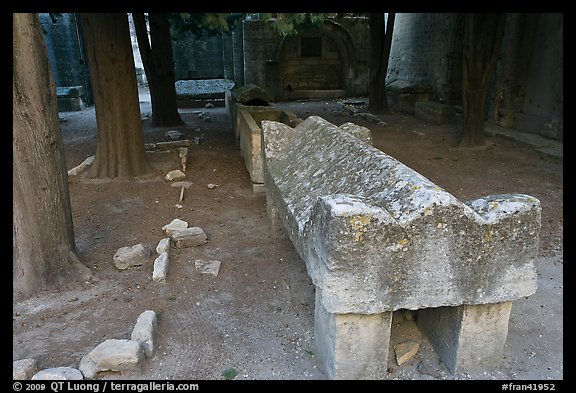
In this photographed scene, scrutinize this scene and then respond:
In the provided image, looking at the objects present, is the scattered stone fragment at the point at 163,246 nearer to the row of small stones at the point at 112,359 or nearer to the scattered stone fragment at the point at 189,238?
the scattered stone fragment at the point at 189,238

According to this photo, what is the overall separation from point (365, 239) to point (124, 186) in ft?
18.1

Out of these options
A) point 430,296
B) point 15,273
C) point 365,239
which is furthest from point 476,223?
point 15,273

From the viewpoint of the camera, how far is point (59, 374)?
253cm

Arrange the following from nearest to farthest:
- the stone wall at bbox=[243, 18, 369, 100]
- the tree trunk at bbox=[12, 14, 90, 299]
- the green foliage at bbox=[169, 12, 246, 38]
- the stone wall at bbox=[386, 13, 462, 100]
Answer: the tree trunk at bbox=[12, 14, 90, 299], the green foliage at bbox=[169, 12, 246, 38], the stone wall at bbox=[386, 13, 462, 100], the stone wall at bbox=[243, 18, 369, 100]

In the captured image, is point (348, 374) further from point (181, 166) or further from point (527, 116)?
point (527, 116)

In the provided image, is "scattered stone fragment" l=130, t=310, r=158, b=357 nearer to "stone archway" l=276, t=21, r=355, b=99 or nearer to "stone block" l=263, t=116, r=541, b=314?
"stone block" l=263, t=116, r=541, b=314

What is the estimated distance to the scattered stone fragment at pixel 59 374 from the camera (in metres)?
2.49

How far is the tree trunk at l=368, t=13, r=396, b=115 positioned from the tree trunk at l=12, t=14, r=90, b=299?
1155 cm

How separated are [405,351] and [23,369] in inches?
97.3

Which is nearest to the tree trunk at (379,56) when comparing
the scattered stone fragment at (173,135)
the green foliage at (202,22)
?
the green foliage at (202,22)

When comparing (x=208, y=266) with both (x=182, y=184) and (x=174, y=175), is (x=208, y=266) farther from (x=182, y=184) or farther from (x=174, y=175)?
(x=174, y=175)

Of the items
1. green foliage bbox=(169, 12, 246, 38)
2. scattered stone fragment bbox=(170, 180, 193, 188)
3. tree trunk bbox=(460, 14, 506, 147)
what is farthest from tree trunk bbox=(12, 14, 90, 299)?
tree trunk bbox=(460, 14, 506, 147)

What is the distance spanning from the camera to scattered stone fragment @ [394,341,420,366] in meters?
2.74

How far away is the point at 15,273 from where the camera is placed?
3611mm
